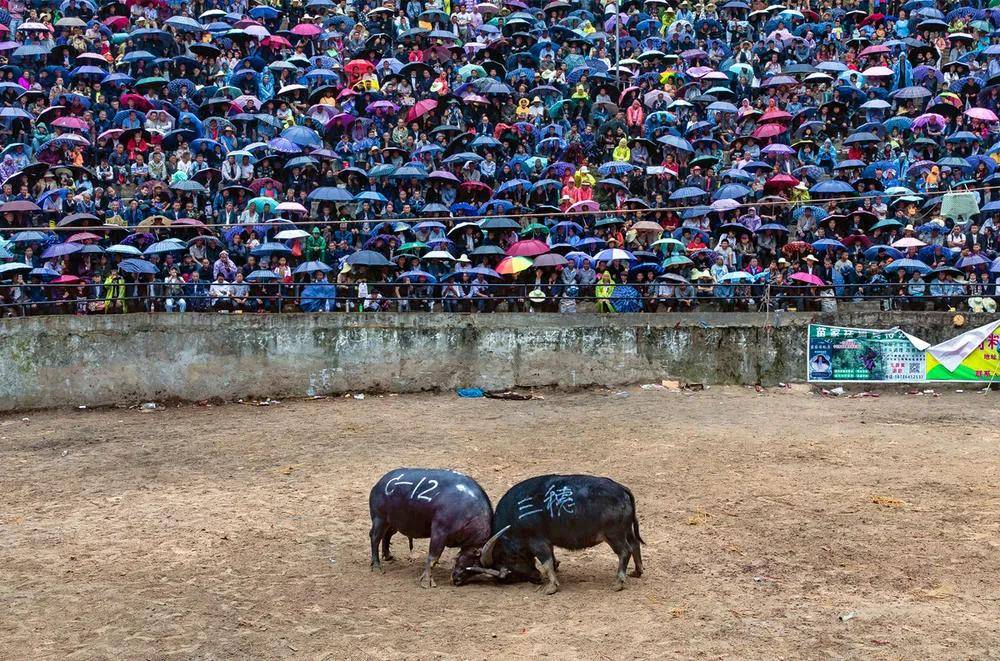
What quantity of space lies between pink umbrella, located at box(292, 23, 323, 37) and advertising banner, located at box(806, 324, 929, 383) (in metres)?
18.1

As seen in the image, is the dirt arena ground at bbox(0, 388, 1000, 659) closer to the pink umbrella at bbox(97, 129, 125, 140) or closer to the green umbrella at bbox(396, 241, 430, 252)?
the green umbrella at bbox(396, 241, 430, 252)

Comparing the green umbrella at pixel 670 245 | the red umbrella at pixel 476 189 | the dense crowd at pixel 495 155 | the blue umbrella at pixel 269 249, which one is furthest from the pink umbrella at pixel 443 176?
the green umbrella at pixel 670 245

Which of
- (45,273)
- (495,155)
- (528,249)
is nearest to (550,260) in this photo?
(528,249)

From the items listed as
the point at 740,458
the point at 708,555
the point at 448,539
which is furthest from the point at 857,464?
the point at 448,539

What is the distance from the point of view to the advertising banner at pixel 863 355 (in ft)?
66.0

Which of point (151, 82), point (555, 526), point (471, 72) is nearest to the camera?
point (555, 526)

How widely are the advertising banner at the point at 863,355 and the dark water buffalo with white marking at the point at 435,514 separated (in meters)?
12.6

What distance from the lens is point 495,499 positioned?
490 inches

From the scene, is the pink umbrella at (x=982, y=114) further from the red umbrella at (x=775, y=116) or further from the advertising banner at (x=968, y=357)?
the advertising banner at (x=968, y=357)

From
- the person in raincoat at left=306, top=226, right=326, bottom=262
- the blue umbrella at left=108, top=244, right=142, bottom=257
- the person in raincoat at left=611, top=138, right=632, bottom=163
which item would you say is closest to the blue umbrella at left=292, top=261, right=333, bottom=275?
the person in raincoat at left=306, top=226, right=326, bottom=262

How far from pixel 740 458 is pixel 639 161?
42.4ft

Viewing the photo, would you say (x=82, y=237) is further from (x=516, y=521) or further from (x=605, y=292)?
(x=516, y=521)

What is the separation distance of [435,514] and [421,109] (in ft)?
62.0

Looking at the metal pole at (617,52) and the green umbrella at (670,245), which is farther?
the metal pole at (617,52)
